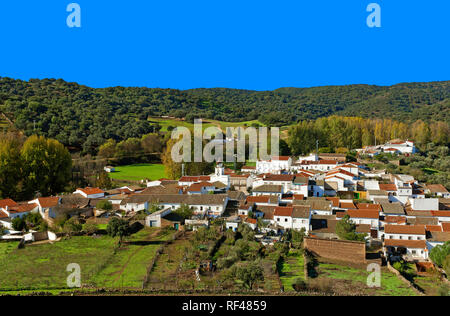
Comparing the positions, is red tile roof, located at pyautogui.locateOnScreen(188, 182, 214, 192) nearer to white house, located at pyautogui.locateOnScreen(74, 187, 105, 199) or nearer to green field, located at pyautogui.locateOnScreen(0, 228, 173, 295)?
green field, located at pyautogui.locateOnScreen(0, 228, 173, 295)

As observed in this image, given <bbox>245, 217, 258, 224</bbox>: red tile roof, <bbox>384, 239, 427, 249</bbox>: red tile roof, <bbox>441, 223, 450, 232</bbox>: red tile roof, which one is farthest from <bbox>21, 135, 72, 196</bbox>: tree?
<bbox>441, 223, 450, 232</bbox>: red tile roof

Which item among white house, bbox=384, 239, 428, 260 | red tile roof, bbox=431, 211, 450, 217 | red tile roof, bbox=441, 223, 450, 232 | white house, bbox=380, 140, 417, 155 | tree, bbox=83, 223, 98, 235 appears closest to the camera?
white house, bbox=384, 239, 428, 260

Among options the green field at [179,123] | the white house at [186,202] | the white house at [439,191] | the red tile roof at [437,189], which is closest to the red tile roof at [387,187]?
the white house at [439,191]

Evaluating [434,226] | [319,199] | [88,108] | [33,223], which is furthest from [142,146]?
[434,226]

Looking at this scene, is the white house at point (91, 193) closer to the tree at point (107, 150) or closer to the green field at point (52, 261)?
the green field at point (52, 261)

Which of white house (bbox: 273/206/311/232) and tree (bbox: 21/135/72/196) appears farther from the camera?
tree (bbox: 21/135/72/196)

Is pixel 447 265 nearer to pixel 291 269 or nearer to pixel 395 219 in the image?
pixel 395 219

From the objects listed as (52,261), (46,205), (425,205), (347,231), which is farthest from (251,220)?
(46,205)
